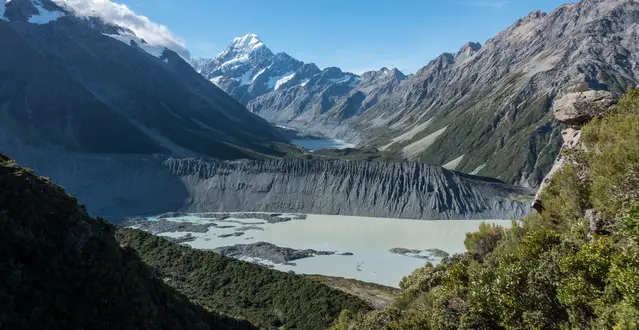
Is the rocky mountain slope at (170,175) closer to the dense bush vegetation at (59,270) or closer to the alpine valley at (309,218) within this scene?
the alpine valley at (309,218)

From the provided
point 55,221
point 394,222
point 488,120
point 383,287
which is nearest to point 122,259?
point 55,221

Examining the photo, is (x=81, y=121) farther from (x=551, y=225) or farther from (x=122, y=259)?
(x=551, y=225)

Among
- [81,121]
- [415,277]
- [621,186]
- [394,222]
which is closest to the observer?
[621,186]

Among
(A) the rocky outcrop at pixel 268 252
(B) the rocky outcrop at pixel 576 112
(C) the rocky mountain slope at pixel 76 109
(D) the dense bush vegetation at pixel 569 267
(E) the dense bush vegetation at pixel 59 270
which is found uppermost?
(C) the rocky mountain slope at pixel 76 109

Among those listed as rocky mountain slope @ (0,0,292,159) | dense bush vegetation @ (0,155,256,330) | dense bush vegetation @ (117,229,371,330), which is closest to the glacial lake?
dense bush vegetation @ (117,229,371,330)

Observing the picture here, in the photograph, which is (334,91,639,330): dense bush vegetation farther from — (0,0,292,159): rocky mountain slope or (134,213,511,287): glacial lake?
(0,0,292,159): rocky mountain slope

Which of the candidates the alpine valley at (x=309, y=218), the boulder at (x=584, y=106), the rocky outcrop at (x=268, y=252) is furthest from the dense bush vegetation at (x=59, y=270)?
the rocky outcrop at (x=268, y=252)

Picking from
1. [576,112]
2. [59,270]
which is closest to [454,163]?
[576,112]
